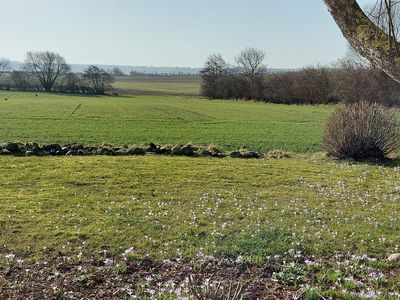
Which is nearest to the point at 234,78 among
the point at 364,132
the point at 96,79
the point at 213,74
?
the point at 213,74

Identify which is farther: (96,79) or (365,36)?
(96,79)

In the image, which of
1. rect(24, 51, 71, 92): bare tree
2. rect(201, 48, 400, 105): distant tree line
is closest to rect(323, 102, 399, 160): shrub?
rect(201, 48, 400, 105): distant tree line

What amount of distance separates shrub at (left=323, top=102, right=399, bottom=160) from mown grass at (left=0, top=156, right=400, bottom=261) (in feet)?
8.62

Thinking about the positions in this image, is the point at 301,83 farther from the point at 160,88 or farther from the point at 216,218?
the point at 216,218

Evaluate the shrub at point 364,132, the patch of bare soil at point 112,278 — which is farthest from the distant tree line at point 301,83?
the patch of bare soil at point 112,278

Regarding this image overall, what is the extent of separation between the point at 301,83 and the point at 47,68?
238 ft

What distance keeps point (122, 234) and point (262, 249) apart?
2.34m

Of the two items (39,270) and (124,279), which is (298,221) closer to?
(124,279)

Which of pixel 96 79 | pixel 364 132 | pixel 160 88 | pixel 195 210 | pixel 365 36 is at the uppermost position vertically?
pixel 96 79

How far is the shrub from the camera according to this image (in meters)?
14.8

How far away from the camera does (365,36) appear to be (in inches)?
121

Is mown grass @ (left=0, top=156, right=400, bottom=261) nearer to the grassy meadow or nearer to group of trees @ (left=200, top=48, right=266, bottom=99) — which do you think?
the grassy meadow

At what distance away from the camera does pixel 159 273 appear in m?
4.66

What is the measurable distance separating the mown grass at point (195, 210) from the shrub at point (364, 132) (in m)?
2.63
